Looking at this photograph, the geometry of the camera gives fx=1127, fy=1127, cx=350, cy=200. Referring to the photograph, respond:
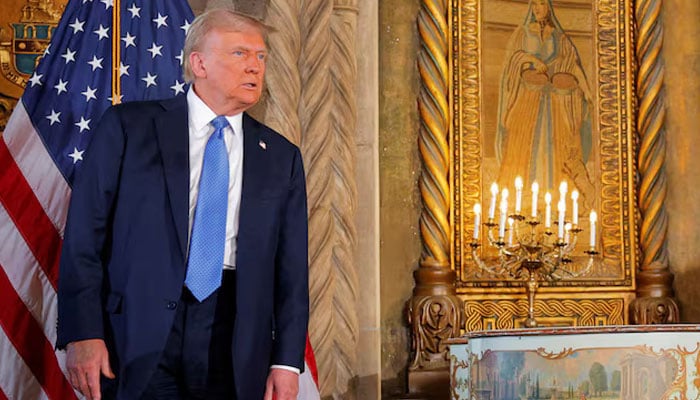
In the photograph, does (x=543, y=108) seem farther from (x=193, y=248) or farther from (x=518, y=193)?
(x=193, y=248)

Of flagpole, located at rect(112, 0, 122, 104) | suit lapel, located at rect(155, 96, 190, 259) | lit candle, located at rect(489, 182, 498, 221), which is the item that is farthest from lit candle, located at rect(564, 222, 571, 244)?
suit lapel, located at rect(155, 96, 190, 259)

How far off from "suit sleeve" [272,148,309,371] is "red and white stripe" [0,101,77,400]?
124 centimetres

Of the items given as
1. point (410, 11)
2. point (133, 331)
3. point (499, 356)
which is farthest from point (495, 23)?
point (133, 331)

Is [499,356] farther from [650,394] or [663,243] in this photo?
[663,243]

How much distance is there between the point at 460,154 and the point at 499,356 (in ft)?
6.56

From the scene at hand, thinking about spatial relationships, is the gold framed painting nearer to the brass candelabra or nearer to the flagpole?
the brass candelabra

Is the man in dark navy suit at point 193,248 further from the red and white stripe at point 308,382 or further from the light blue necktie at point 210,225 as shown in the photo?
the red and white stripe at point 308,382

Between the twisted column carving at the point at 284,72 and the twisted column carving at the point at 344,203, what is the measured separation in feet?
0.73

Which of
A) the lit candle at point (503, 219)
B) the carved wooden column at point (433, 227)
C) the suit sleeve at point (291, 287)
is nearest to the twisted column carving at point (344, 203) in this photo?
the carved wooden column at point (433, 227)

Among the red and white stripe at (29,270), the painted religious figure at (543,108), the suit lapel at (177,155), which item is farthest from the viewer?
the painted religious figure at (543,108)

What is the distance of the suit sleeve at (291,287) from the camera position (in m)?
2.78

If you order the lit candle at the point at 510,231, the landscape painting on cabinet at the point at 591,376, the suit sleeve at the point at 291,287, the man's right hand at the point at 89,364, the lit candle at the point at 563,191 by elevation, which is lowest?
the landscape painting on cabinet at the point at 591,376

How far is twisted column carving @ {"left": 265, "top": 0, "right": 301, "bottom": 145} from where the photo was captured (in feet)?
15.6

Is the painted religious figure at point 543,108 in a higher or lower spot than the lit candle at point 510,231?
higher
